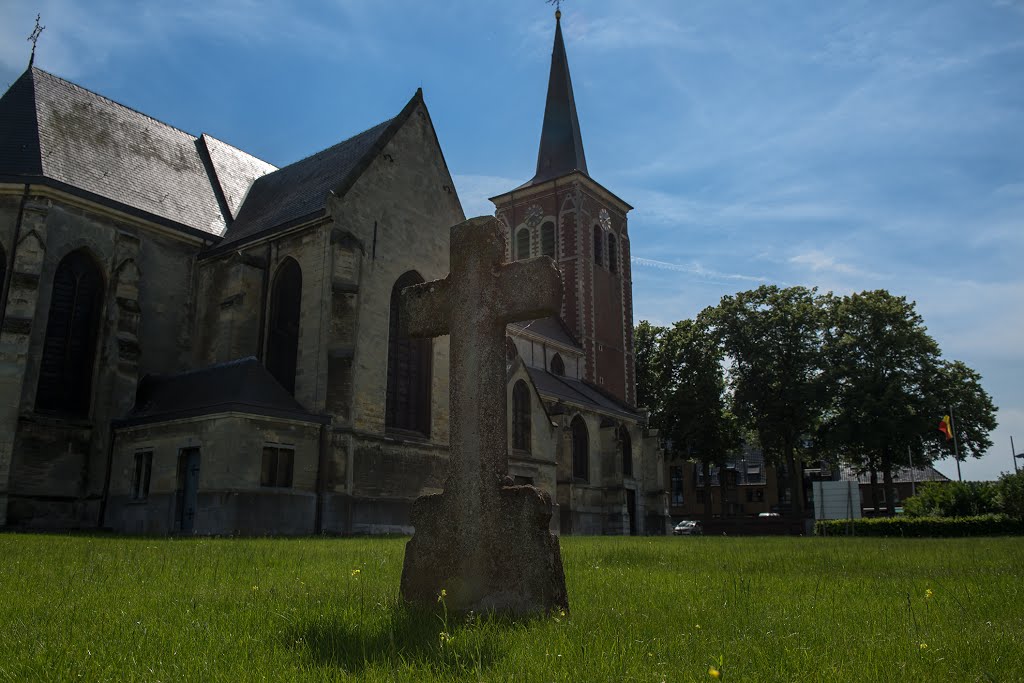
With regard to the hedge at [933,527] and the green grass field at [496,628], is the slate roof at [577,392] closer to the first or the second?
the hedge at [933,527]

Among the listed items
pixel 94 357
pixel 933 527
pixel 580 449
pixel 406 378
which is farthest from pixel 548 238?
pixel 94 357

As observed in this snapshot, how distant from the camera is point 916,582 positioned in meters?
8.07

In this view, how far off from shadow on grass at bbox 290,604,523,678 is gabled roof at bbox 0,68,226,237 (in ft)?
68.1

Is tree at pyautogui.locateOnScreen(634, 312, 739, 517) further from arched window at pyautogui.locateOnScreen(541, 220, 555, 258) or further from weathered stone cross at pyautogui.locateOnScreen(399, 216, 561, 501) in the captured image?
weathered stone cross at pyautogui.locateOnScreen(399, 216, 561, 501)

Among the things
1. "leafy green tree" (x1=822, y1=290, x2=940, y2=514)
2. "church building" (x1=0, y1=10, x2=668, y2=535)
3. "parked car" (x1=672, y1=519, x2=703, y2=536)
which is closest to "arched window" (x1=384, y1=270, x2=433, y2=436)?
"church building" (x1=0, y1=10, x2=668, y2=535)

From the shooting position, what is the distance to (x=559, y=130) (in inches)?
1927

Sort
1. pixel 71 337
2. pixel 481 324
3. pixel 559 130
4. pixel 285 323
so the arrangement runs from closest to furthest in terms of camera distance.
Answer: pixel 481 324 < pixel 71 337 < pixel 285 323 < pixel 559 130

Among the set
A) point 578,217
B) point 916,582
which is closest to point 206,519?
point 916,582

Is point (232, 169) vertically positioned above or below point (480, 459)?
above

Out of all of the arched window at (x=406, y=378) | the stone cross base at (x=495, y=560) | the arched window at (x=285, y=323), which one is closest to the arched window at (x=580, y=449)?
the arched window at (x=406, y=378)

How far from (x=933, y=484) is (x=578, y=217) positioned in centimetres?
2516

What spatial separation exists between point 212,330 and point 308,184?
5.92m

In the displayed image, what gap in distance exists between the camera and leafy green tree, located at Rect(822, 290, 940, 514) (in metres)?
40.6

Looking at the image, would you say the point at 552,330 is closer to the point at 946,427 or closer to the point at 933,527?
the point at 946,427
